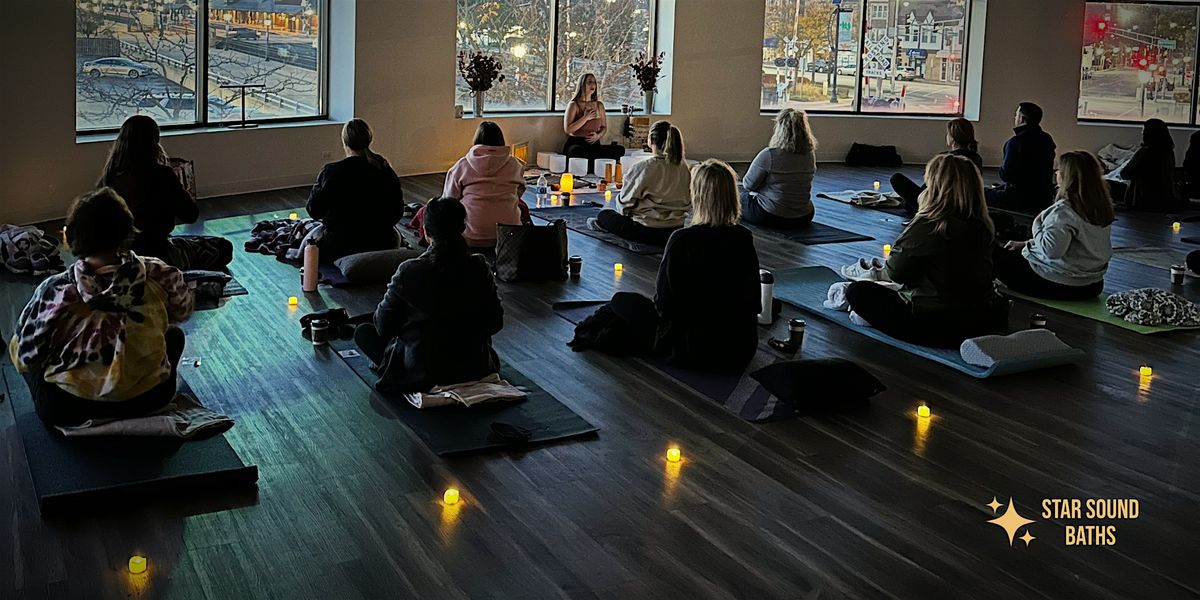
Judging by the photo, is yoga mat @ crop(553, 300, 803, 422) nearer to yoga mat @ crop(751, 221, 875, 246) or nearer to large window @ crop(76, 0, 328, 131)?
yoga mat @ crop(751, 221, 875, 246)

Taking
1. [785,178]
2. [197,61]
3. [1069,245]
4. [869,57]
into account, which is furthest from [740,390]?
[869,57]

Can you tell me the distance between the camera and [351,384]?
5.58m

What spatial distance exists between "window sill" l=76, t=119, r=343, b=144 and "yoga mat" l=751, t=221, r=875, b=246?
4.07 m

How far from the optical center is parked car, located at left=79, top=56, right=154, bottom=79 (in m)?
9.65

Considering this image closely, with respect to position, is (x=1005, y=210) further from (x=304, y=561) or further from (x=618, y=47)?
(x=304, y=561)

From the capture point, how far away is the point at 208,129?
412 inches

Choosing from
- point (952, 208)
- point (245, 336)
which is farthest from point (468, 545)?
point (952, 208)

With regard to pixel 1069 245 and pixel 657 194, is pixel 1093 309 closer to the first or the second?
pixel 1069 245

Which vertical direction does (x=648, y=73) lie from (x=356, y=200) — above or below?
above

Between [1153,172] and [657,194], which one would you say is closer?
[657,194]

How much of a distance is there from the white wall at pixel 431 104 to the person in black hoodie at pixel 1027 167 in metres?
3.83

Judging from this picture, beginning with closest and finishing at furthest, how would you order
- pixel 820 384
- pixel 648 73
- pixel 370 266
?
pixel 820 384 → pixel 370 266 → pixel 648 73

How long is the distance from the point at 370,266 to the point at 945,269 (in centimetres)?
324

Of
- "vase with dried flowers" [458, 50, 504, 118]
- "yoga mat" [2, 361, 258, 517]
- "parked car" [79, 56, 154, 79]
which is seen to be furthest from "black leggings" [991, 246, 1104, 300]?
"parked car" [79, 56, 154, 79]
